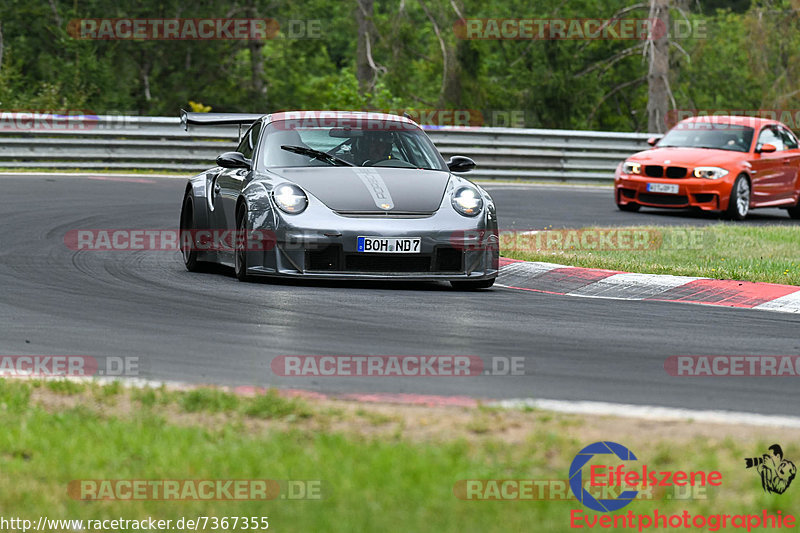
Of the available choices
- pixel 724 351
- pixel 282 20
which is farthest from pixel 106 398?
pixel 282 20

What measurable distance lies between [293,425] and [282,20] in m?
40.7

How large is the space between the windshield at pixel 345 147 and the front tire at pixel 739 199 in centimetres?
861

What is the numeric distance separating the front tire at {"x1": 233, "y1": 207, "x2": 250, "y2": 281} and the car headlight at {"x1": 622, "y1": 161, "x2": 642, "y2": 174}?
10214 mm

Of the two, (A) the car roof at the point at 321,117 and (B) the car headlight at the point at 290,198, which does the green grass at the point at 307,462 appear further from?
(A) the car roof at the point at 321,117

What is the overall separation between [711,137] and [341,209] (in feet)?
39.1

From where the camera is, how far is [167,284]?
10172 millimetres

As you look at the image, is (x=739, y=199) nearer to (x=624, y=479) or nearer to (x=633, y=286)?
(x=633, y=286)

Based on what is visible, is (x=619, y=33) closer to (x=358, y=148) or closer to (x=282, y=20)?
(x=282, y=20)

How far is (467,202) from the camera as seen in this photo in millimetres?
10391
